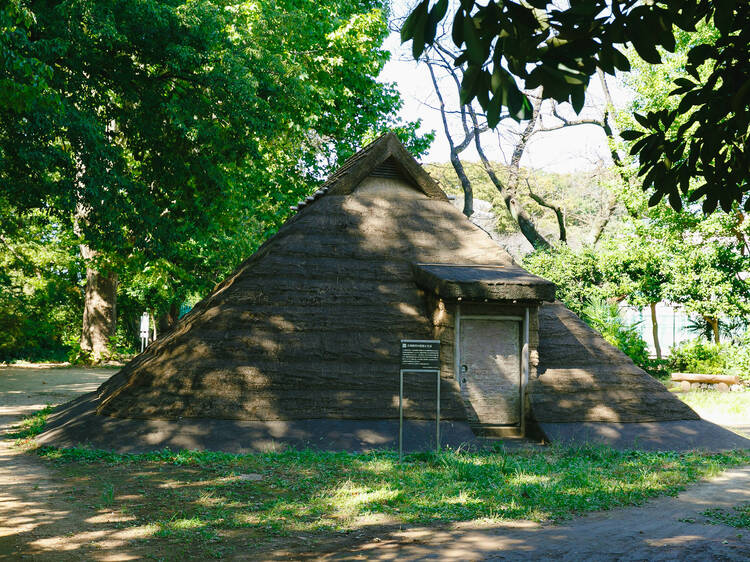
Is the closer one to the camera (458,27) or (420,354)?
(458,27)

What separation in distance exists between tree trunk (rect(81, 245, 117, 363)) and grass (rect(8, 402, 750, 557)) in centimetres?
1794

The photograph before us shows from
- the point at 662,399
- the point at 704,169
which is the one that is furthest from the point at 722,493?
the point at 704,169

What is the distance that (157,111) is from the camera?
17781mm

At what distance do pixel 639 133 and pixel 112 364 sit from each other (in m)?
28.1

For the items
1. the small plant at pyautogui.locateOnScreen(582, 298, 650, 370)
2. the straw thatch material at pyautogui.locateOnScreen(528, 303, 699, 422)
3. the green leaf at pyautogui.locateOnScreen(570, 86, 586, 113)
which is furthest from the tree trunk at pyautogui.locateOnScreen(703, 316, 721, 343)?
the green leaf at pyautogui.locateOnScreen(570, 86, 586, 113)

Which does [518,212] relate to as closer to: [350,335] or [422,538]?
[350,335]

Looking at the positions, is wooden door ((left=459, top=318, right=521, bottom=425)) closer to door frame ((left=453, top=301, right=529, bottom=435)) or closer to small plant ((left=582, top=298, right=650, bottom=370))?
door frame ((left=453, top=301, right=529, bottom=435))

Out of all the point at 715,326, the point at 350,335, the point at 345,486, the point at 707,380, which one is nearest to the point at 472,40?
the point at 345,486

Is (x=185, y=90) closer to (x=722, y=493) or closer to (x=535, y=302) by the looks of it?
(x=535, y=302)

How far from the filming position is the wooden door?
1327 cm

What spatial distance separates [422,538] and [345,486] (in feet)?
6.62

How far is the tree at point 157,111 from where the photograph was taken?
14438 millimetres

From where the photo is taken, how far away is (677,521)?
25.7 feet

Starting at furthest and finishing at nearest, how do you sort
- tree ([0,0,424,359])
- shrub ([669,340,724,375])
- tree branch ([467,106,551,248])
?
tree branch ([467,106,551,248])
shrub ([669,340,724,375])
tree ([0,0,424,359])
